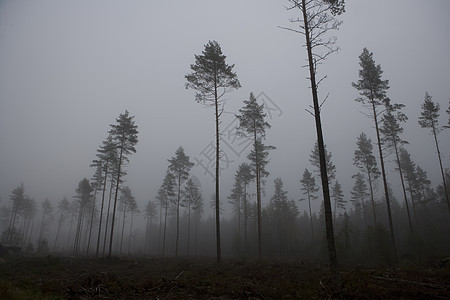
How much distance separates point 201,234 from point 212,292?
66.4 m

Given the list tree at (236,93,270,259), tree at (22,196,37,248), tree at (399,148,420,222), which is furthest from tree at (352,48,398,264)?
tree at (22,196,37,248)

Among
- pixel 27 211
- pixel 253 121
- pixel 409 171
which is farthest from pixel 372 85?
pixel 27 211

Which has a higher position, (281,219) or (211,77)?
(211,77)

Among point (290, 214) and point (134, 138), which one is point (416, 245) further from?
point (134, 138)

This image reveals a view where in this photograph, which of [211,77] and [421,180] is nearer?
[211,77]

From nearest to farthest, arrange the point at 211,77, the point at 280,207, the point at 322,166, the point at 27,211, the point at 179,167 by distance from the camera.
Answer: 1. the point at 322,166
2. the point at 211,77
3. the point at 179,167
4. the point at 280,207
5. the point at 27,211

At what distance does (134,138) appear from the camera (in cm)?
2592

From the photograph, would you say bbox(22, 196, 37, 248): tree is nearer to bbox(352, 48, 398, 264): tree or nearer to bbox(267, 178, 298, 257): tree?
bbox(267, 178, 298, 257): tree

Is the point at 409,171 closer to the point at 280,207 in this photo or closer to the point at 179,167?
the point at 280,207

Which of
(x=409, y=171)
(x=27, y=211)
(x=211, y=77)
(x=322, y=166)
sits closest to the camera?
(x=322, y=166)

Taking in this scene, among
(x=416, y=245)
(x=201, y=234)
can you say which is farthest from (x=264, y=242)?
(x=201, y=234)

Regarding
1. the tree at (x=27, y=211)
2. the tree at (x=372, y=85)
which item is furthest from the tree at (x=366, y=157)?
the tree at (x=27, y=211)

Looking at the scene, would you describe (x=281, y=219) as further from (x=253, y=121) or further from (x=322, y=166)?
(x=322, y=166)

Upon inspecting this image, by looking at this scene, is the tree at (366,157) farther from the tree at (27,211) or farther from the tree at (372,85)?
the tree at (27,211)
